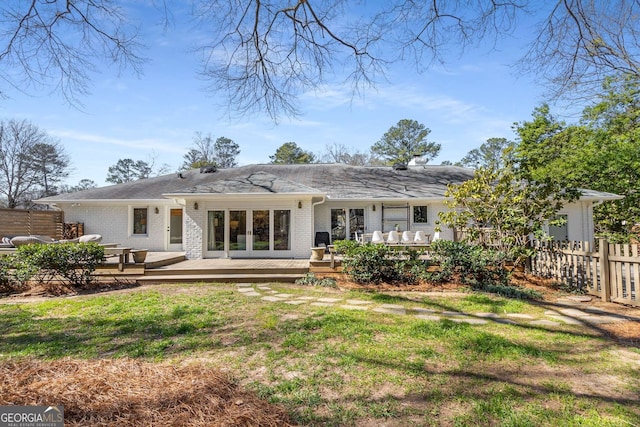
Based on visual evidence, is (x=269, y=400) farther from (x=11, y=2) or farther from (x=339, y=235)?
(x=339, y=235)

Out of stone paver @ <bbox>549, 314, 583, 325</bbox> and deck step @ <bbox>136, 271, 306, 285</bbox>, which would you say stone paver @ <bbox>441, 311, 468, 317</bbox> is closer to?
stone paver @ <bbox>549, 314, 583, 325</bbox>

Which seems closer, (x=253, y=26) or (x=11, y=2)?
(x=11, y=2)

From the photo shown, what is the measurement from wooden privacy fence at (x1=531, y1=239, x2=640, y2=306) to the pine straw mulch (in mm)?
6991

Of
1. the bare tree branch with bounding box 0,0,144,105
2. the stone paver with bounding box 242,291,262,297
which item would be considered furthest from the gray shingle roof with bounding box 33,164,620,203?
the bare tree branch with bounding box 0,0,144,105

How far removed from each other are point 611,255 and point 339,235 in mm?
9326

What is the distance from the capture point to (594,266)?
6895 mm

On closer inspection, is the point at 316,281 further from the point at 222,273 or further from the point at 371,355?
the point at 371,355

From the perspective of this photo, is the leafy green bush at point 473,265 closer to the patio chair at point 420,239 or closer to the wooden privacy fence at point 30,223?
the patio chair at point 420,239

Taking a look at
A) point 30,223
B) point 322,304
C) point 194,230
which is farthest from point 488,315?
point 30,223

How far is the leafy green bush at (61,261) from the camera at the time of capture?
8.23 m

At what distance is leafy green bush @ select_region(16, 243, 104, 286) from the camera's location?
8.23 meters

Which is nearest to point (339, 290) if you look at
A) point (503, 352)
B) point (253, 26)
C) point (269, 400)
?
point (503, 352)

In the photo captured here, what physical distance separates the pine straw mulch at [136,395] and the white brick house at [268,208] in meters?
8.93

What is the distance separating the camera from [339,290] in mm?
7910
